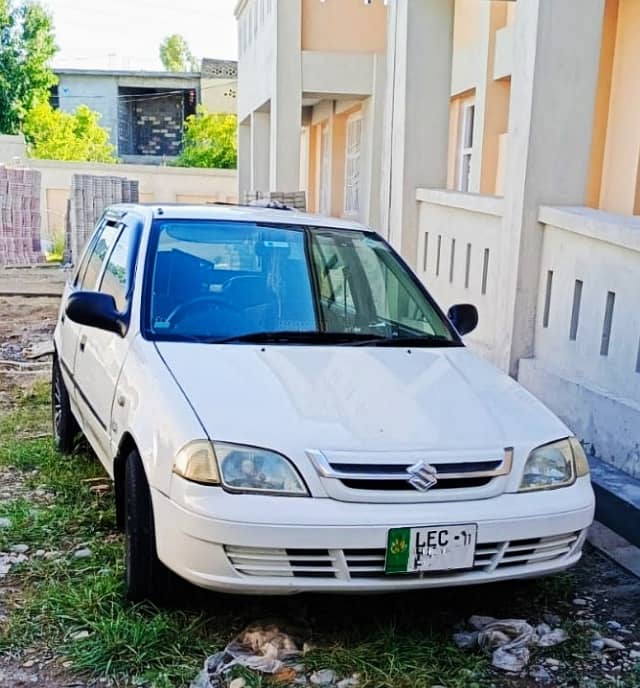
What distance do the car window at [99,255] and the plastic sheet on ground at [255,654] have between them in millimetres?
2616

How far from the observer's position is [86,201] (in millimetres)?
18609

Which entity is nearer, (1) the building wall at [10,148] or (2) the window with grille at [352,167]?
(2) the window with grille at [352,167]

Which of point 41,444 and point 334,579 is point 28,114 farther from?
point 334,579

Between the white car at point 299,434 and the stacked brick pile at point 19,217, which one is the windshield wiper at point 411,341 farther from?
the stacked brick pile at point 19,217

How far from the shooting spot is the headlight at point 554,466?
10.6 ft

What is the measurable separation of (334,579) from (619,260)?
2.95 metres

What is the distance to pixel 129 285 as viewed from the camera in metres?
4.12

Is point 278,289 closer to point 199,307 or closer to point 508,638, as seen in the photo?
point 199,307

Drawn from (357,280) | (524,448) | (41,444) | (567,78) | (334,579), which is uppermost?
(567,78)

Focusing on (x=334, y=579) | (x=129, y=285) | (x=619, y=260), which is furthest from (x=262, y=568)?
(x=619, y=260)

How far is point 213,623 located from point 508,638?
1217mm

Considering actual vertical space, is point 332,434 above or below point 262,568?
above

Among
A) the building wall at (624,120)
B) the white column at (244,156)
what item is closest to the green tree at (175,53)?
the white column at (244,156)

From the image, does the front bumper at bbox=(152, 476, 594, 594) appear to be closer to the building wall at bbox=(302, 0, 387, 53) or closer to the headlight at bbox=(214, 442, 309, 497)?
the headlight at bbox=(214, 442, 309, 497)
